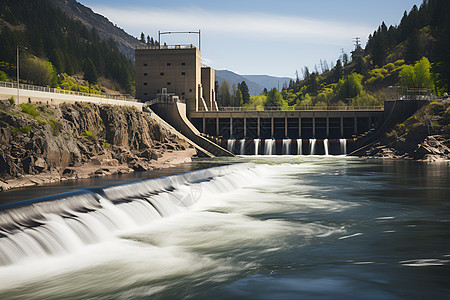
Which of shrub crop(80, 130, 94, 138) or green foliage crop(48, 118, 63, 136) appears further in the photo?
shrub crop(80, 130, 94, 138)

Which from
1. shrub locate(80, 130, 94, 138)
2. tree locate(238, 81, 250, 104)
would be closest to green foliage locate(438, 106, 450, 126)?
shrub locate(80, 130, 94, 138)

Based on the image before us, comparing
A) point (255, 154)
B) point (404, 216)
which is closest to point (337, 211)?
point (404, 216)

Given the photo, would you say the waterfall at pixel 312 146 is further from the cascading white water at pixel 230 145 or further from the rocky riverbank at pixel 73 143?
the rocky riverbank at pixel 73 143

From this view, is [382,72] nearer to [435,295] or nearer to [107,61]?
[107,61]

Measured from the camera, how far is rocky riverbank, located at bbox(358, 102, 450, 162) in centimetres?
5788

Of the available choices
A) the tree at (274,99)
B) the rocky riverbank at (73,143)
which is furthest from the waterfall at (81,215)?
the tree at (274,99)

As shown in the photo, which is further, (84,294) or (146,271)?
(146,271)

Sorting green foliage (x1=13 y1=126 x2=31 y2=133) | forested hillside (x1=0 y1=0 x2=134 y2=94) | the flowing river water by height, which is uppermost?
forested hillside (x1=0 y1=0 x2=134 y2=94)

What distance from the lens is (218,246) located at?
51.9 ft

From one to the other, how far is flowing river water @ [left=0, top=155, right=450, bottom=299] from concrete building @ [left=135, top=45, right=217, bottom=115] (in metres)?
60.2

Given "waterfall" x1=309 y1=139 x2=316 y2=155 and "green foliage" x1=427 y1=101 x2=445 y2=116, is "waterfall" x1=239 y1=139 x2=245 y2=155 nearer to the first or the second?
"waterfall" x1=309 y1=139 x2=316 y2=155

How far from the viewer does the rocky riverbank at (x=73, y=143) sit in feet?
111

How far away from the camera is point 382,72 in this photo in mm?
158500

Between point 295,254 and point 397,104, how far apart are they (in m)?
62.9
